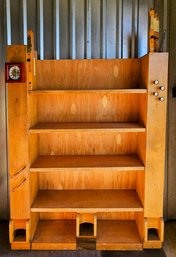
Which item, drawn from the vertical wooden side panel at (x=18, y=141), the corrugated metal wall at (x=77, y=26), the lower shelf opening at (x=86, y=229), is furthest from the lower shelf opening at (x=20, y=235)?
the corrugated metal wall at (x=77, y=26)

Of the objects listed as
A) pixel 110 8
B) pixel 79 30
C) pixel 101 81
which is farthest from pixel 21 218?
pixel 110 8

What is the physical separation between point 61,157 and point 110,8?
148 cm

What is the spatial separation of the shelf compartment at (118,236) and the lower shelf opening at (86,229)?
68 mm

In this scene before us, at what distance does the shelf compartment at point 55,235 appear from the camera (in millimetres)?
2199

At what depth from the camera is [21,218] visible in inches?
84.4

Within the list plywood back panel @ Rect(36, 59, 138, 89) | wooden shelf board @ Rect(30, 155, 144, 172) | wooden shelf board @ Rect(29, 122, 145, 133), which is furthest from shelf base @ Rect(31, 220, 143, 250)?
plywood back panel @ Rect(36, 59, 138, 89)

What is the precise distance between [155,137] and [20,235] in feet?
4.67

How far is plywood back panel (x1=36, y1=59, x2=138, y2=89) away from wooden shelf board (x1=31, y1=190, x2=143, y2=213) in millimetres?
988

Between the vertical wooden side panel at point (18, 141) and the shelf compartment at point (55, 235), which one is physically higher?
the vertical wooden side panel at point (18, 141)

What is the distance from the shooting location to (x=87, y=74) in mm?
2373

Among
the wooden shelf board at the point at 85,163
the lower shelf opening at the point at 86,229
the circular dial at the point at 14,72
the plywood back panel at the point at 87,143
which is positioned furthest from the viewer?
the plywood back panel at the point at 87,143

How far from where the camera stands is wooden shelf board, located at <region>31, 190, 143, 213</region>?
2.16 m

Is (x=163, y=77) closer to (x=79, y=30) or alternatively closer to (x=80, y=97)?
(x=80, y=97)

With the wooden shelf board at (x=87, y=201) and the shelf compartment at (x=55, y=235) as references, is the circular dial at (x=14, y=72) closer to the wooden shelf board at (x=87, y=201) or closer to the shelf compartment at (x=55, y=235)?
the wooden shelf board at (x=87, y=201)
